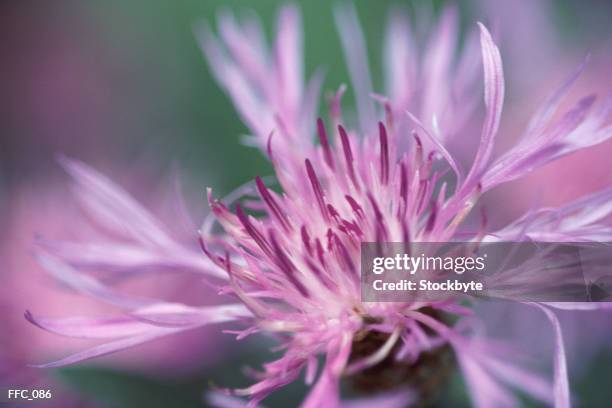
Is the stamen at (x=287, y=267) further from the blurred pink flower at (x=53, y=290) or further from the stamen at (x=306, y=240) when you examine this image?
the blurred pink flower at (x=53, y=290)

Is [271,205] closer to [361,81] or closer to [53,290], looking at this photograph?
[361,81]

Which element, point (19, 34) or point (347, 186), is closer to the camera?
point (347, 186)

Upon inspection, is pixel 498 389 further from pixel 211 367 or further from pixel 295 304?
pixel 211 367

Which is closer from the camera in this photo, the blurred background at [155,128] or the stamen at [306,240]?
the stamen at [306,240]

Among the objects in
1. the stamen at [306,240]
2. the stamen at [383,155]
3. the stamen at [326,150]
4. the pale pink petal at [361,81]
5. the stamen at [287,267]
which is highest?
the pale pink petal at [361,81]

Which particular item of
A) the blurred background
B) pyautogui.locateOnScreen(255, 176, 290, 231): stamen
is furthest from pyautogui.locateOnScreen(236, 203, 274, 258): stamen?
the blurred background

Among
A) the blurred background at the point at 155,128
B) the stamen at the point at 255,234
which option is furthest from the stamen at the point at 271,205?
the blurred background at the point at 155,128

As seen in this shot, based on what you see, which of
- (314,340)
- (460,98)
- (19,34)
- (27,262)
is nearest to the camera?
(314,340)

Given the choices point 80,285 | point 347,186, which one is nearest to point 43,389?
point 80,285
